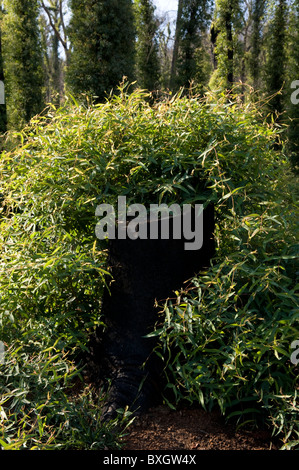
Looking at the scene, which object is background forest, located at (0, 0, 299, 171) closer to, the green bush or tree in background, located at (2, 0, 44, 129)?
tree in background, located at (2, 0, 44, 129)

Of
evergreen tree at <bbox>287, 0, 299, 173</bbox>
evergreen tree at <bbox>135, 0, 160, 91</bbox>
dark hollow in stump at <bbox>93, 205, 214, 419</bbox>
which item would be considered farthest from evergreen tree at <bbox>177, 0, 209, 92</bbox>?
dark hollow in stump at <bbox>93, 205, 214, 419</bbox>

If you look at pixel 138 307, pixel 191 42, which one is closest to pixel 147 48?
pixel 191 42

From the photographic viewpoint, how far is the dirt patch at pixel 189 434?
5.35 feet

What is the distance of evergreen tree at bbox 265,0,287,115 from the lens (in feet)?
38.3

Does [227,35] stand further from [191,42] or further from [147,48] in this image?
[147,48]

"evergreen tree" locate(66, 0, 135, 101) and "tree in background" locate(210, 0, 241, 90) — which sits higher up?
"tree in background" locate(210, 0, 241, 90)

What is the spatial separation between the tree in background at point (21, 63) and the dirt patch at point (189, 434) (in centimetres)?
952

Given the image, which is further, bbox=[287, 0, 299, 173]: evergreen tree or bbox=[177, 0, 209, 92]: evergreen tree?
bbox=[177, 0, 209, 92]: evergreen tree

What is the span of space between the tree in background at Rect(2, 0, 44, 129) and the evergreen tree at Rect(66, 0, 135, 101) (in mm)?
1839

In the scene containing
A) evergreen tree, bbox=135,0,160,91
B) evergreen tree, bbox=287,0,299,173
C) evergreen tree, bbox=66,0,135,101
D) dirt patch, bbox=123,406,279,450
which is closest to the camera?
dirt patch, bbox=123,406,279,450

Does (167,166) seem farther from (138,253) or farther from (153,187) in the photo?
(138,253)

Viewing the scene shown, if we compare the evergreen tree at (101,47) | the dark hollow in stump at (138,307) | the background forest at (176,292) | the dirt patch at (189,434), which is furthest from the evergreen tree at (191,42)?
the dirt patch at (189,434)

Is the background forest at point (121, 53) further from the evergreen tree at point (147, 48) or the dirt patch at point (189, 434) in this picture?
the dirt patch at point (189, 434)

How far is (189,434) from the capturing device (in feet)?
5.51
